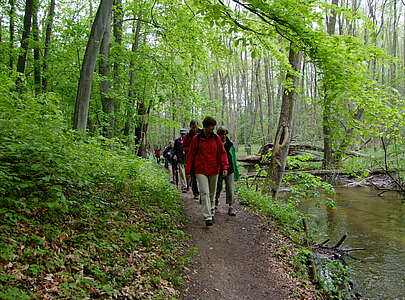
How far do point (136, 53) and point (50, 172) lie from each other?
360 inches

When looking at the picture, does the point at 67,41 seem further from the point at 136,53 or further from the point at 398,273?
the point at 398,273

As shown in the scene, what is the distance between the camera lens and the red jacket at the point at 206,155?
6.57 m

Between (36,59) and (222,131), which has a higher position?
(36,59)

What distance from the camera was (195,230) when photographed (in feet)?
21.8

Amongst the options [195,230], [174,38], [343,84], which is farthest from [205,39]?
[195,230]

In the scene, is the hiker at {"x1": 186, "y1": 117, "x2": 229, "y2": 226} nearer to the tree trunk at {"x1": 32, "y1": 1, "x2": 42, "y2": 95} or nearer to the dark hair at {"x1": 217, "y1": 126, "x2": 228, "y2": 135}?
the dark hair at {"x1": 217, "y1": 126, "x2": 228, "y2": 135}

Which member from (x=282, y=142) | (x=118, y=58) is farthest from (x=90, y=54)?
(x=282, y=142)

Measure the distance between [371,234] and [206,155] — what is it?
21.5ft

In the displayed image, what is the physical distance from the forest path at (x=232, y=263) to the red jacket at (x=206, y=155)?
1330 millimetres

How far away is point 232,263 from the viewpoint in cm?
545

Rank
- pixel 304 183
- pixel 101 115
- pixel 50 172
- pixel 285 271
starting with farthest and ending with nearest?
pixel 101 115
pixel 304 183
pixel 285 271
pixel 50 172

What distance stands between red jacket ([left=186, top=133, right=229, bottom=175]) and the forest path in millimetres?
1330

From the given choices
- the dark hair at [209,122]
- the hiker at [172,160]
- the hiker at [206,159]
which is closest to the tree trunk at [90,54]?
the hiker at [206,159]

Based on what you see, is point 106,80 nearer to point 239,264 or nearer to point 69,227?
point 69,227
